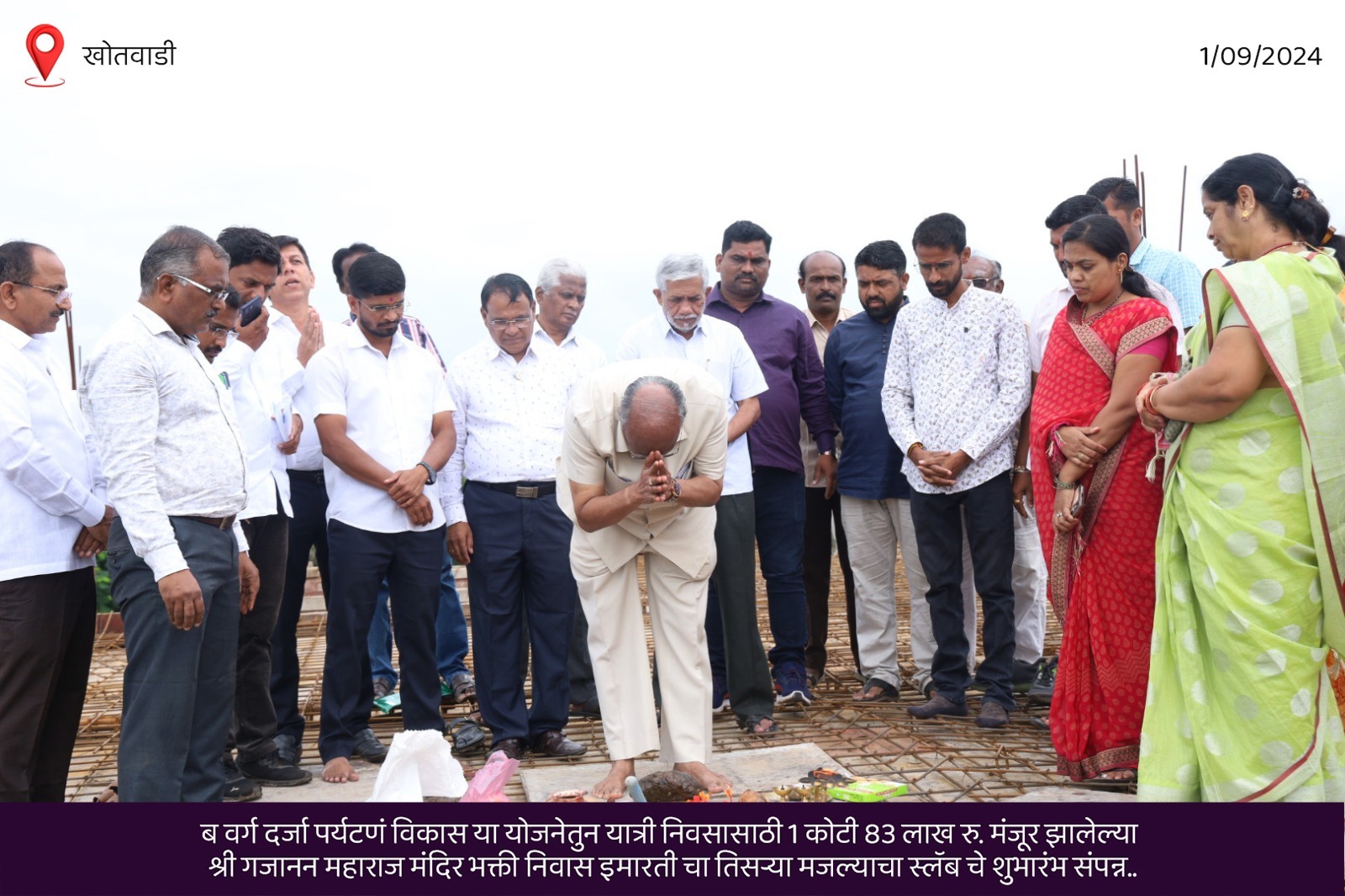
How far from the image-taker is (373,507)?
16.0 feet

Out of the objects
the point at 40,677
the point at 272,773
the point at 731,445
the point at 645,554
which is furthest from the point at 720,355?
the point at 40,677

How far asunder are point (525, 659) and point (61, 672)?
2044 mm

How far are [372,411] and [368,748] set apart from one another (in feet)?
4.91

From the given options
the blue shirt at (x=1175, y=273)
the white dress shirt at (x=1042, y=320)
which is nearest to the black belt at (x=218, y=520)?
the white dress shirt at (x=1042, y=320)

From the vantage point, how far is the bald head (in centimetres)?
399

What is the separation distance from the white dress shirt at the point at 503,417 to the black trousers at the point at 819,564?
1.66 metres

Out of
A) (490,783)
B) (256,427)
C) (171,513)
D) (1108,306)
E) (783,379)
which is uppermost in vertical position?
(1108,306)

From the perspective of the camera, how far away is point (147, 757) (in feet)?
12.0

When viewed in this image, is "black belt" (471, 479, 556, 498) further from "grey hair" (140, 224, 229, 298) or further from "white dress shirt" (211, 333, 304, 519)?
"grey hair" (140, 224, 229, 298)

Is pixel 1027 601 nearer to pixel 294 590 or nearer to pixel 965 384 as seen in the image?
pixel 965 384

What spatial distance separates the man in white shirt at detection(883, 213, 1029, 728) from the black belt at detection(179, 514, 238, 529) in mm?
3097

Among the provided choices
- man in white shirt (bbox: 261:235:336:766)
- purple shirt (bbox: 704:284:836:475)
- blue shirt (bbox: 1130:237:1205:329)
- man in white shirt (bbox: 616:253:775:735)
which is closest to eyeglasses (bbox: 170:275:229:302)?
man in white shirt (bbox: 261:235:336:766)
